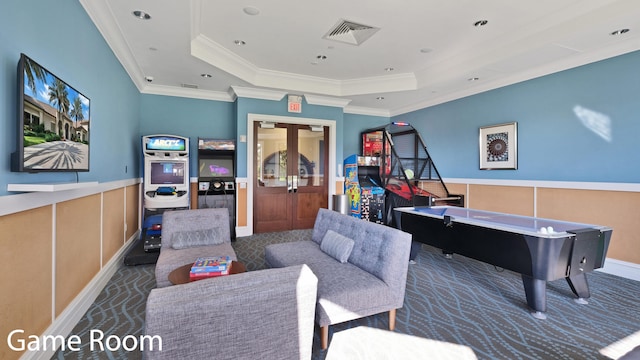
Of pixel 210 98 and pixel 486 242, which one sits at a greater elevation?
pixel 210 98

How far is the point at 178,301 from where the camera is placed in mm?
1066

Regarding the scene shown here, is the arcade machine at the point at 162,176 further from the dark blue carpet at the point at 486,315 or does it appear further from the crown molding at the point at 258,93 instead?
the crown molding at the point at 258,93

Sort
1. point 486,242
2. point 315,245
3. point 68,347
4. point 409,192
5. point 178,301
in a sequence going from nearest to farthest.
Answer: point 178,301 < point 68,347 < point 486,242 < point 315,245 < point 409,192

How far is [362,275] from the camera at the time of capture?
95.2 inches

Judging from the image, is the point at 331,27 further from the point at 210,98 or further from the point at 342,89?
the point at 210,98

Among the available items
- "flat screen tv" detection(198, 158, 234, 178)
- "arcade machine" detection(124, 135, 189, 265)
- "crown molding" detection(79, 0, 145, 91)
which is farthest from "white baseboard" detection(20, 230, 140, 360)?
"crown molding" detection(79, 0, 145, 91)

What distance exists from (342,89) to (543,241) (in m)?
4.61

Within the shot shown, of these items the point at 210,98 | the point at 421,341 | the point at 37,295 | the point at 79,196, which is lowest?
the point at 421,341

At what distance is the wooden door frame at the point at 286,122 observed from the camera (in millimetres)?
5691

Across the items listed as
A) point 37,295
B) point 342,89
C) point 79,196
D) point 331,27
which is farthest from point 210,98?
point 37,295

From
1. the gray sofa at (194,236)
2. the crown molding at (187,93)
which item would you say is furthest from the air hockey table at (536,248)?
the crown molding at (187,93)

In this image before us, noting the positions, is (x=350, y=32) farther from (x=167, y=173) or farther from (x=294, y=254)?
(x=167, y=173)

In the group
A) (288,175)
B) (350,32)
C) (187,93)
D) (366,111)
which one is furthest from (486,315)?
(187,93)

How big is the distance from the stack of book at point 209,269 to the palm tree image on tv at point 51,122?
3.98 ft
